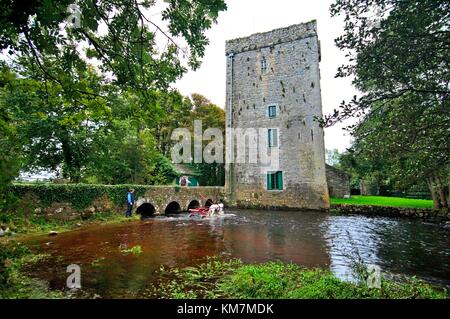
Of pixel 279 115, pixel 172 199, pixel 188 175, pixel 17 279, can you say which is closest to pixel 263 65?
pixel 279 115

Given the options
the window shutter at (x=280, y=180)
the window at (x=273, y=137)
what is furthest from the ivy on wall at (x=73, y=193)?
the window at (x=273, y=137)

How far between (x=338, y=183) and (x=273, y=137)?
670cm

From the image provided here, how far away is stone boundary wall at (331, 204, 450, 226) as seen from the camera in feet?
49.3

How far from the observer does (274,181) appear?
2147cm

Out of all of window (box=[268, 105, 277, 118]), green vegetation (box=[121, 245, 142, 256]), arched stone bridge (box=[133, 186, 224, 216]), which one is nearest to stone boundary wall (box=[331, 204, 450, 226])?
window (box=[268, 105, 277, 118])

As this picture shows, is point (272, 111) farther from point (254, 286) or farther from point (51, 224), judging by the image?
point (254, 286)

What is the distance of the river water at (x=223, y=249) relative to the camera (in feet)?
18.2

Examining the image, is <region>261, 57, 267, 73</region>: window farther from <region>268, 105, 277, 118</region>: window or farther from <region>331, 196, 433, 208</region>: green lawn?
<region>331, 196, 433, 208</region>: green lawn

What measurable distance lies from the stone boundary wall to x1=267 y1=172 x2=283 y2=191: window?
4.19 metres

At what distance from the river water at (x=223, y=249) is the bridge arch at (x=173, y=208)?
5.92 meters

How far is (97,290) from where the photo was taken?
4.67 meters
